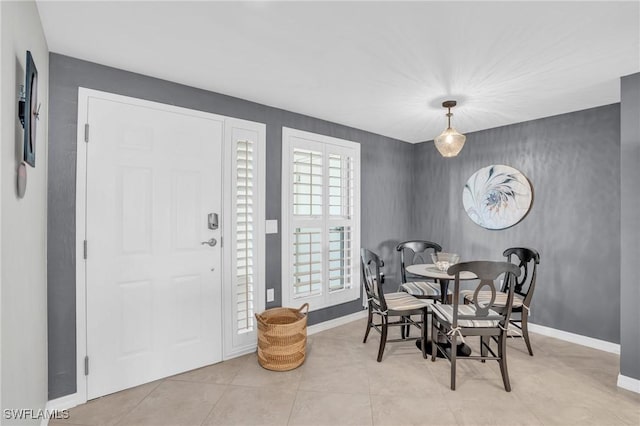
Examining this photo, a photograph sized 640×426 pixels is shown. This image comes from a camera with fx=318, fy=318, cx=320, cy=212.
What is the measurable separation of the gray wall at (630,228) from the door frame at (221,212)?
114 inches

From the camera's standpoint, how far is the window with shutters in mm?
3254

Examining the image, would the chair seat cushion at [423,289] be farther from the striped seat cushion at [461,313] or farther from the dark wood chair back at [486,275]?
the dark wood chair back at [486,275]

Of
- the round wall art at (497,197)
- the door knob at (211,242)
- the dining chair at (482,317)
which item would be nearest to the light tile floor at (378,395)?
the dining chair at (482,317)

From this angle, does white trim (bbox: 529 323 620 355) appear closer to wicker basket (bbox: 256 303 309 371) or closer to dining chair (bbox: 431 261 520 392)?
dining chair (bbox: 431 261 520 392)

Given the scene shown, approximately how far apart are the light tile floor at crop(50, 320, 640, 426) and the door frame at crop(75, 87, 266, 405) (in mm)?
216

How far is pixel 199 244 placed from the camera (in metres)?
2.63

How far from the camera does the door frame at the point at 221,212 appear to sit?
2.13 m

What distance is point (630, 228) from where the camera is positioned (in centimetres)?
236

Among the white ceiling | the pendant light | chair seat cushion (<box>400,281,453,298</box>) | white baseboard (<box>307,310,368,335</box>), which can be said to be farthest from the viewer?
white baseboard (<box>307,310,368,335</box>)

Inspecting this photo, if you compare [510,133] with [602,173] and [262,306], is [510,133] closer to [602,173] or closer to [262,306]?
[602,173]

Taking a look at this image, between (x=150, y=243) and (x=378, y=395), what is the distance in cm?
201

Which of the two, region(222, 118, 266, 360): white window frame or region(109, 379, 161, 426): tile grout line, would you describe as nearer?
region(109, 379, 161, 426): tile grout line

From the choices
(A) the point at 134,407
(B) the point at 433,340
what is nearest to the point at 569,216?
(B) the point at 433,340

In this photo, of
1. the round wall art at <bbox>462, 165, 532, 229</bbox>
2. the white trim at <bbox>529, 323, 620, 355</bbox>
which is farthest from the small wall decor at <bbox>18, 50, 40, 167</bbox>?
the white trim at <bbox>529, 323, 620, 355</bbox>
